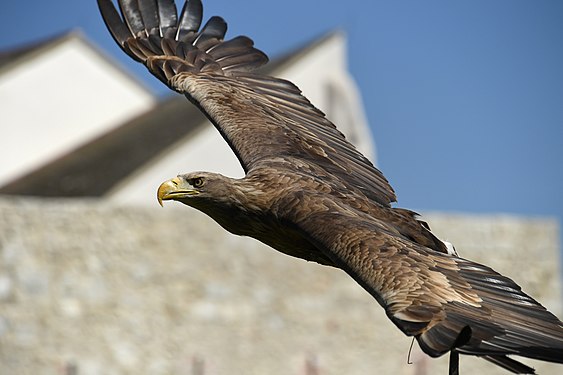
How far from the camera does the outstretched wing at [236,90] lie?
9523 millimetres

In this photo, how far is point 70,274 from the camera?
56.2 feet

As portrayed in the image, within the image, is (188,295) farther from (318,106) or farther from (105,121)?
(105,121)

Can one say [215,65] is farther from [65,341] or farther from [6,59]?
[6,59]

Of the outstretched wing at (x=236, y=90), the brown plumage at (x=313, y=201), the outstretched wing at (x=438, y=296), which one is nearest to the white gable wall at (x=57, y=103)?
the outstretched wing at (x=236, y=90)

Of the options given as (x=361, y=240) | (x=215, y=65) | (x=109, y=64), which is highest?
(x=109, y=64)

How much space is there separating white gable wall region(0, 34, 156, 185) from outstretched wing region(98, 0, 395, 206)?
15408 millimetres

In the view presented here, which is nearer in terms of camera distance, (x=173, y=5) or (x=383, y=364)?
(x=173, y=5)

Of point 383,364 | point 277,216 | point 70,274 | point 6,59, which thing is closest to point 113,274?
point 70,274

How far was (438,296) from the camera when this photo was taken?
24.5 ft

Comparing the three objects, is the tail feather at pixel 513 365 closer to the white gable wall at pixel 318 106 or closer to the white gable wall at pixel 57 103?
the white gable wall at pixel 318 106

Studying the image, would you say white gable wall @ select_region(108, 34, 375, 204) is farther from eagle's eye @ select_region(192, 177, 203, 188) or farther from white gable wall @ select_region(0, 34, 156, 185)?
eagle's eye @ select_region(192, 177, 203, 188)

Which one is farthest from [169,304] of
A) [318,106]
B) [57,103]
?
[57,103]

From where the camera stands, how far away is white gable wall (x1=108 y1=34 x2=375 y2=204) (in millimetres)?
21594

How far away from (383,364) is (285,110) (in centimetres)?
776
